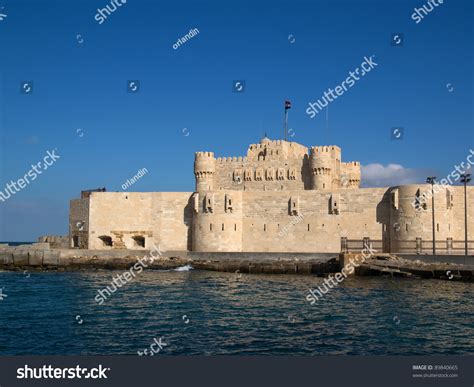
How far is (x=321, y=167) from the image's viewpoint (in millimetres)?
40594

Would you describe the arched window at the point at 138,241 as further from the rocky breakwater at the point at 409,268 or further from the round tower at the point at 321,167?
the rocky breakwater at the point at 409,268

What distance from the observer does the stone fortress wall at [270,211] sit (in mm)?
32781

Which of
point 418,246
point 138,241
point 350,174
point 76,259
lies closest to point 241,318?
point 418,246

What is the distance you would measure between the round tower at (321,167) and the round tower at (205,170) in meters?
7.99

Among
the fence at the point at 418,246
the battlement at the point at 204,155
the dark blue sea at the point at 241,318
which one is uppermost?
the battlement at the point at 204,155

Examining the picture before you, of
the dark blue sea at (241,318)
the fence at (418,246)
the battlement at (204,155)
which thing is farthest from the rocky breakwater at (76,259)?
the fence at (418,246)

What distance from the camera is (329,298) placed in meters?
22.3

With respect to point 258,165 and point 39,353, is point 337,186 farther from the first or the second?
point 39,353

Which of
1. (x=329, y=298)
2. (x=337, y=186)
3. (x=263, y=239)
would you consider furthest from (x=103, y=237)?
(x=329, y=298)

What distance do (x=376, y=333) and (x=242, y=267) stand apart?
18776mm

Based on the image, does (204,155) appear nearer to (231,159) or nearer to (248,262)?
(231,159)

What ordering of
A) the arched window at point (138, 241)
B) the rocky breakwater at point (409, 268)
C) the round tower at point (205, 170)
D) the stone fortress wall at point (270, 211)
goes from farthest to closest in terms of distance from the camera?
the round tower at point (205, 170) → the arched window at point (138, 241) → the stone fortress wall at point (270, 211) → the rocky breakwater at point (409, 268)

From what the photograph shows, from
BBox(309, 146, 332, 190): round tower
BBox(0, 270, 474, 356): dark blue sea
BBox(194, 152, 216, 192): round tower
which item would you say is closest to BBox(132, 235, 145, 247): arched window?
BBox(194, 152, 216, 192): round tower

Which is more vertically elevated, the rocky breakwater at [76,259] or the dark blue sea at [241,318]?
the rocky breakwater at [76,259]
